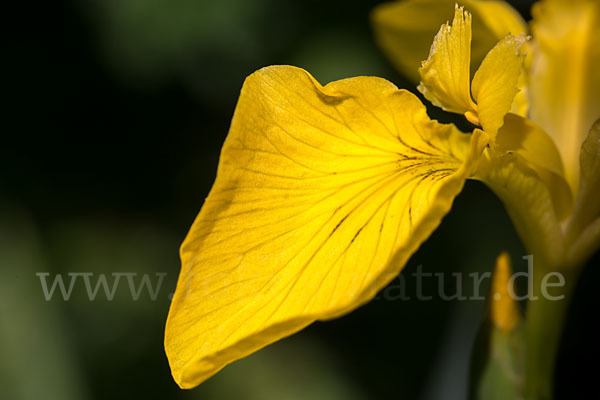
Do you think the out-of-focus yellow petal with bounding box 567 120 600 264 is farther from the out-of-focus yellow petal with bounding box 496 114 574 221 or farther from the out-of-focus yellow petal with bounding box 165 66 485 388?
the out-of-focus yellow petal with bounding box 165 66 485 388

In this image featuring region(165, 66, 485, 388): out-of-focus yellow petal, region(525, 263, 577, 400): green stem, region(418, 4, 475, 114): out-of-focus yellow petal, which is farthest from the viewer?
region(525, 263, 577, 400): green stem

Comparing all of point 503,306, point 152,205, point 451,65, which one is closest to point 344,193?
point 451,65

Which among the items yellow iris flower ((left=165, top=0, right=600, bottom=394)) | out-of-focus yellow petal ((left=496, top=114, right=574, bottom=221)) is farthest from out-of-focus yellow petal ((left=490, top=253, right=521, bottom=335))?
out-of-focus yellow petal ((left=496, top=114, right=574, bottom=221))

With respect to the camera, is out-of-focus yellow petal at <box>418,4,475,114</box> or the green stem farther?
the green stem

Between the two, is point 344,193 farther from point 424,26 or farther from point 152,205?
point 152,205

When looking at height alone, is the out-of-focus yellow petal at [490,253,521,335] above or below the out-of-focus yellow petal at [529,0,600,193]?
below

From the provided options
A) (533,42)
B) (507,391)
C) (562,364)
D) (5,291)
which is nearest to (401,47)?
(533,42)

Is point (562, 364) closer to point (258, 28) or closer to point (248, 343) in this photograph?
point (258, 28)
